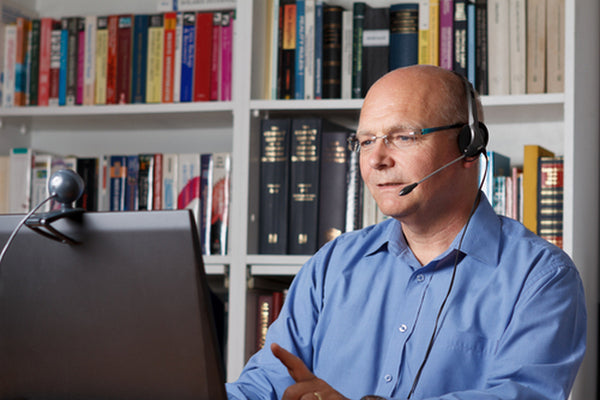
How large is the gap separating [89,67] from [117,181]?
0.37 meters

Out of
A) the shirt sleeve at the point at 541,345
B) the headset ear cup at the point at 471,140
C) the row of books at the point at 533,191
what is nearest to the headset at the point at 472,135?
the headset ear cup at the point at 471,140

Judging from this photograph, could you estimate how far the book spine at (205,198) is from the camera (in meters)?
2.12

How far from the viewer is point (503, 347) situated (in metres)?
1.14

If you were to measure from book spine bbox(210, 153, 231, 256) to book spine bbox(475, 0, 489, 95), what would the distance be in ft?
2.45

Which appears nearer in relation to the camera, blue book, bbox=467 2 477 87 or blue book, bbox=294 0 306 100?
blue book, bbox=467 2 477 87

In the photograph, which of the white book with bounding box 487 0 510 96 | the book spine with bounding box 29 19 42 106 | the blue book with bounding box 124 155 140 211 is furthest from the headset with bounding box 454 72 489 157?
the book spine with bounding box 29 19 42 106

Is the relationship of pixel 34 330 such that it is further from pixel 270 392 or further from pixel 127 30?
pixel 127 30

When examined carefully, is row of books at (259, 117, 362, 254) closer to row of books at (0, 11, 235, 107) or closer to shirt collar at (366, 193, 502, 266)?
row of books at (0, 11, 235, 107)

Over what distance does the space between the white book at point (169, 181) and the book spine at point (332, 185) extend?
0.46 metres

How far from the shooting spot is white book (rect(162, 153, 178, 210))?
2186 millimetres

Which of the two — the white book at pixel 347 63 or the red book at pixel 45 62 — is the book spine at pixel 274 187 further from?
the red book at pixel 45 62

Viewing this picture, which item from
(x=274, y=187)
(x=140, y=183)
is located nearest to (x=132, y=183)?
(x=140, y=183)

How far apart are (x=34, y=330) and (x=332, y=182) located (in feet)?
4.00

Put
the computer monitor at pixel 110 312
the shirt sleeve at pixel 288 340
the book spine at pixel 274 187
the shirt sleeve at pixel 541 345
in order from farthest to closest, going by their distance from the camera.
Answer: the book spine at pixel 274 187
the shirt sleeve at pixel 288 340
the shirt sleeve at pixel 541 345
the computer monitor at pixel 110 312
